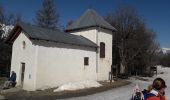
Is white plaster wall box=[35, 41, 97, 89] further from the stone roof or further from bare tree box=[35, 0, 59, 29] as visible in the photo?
bare tree box=[35, 0, 59, 29]

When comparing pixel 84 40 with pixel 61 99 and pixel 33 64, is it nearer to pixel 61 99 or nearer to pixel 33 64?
pixel 33 64

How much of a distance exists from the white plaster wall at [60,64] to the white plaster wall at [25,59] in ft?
1.79

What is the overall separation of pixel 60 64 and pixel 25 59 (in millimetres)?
3327

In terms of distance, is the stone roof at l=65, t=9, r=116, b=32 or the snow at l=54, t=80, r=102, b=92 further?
the stone roof at l=65, t=9, r=116, b=32

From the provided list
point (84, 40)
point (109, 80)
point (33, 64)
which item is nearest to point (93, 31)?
point (84, 40)

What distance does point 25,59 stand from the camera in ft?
72.5

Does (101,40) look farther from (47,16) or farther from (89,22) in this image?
(47,16)

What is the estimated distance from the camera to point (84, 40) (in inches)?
1091

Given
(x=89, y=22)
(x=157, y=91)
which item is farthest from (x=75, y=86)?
(x=157, y=91)

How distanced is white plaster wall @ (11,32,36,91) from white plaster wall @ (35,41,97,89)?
55cm

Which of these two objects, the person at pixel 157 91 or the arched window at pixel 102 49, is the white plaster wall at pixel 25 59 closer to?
the arched window at pixel 102 49

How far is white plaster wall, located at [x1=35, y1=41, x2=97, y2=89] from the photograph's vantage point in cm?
2131

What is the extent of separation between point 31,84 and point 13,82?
8.75ft

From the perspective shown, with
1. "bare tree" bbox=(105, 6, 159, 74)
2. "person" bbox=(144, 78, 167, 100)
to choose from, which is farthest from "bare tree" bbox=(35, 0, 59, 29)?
"person" bbox=(144, 78, 167, 100)
